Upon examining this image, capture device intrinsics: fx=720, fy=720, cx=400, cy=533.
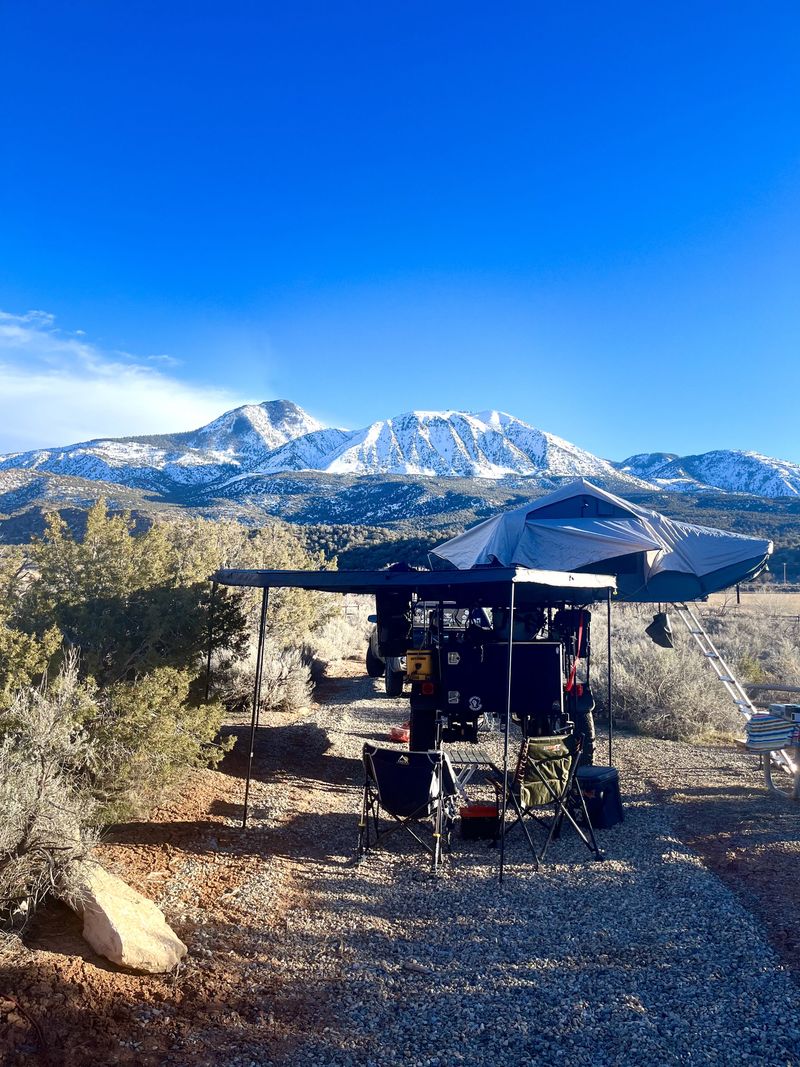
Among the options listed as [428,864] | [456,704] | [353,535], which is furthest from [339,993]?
[353,535]

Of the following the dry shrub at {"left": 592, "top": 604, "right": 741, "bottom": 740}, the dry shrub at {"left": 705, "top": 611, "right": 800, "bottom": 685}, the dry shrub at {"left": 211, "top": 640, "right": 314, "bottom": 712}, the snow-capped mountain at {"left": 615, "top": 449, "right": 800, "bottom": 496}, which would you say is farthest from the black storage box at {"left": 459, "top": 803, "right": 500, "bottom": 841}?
the snow-capped mountain at {"left": 615, "top": 449, "right": 800, "bottom": 496}

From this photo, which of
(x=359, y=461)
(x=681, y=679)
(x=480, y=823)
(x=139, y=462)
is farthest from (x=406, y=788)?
(x=359, y=461)

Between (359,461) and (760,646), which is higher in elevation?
(359,461)

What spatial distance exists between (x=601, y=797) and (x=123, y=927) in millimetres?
3824

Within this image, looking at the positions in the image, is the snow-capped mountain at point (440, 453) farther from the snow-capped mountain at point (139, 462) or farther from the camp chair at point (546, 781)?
the camp chair at point (546, 781)

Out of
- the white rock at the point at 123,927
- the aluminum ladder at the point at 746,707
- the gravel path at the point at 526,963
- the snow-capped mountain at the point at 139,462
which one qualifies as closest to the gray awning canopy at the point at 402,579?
the gravel path at the point at 526,963

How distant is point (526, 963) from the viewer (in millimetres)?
3607

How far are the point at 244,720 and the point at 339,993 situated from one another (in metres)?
5.83

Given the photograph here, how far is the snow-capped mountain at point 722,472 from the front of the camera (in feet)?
337

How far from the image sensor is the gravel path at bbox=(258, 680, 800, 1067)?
2.95m

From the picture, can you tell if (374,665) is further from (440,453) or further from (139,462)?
(440,453)

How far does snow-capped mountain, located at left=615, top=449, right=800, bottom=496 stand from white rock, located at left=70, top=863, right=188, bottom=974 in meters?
103

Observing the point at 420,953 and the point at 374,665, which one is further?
the point at 374,665

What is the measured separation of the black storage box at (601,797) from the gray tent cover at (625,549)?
2.29 m
